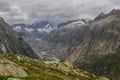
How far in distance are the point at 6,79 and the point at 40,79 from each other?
20.7ft

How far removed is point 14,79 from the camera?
187 feet

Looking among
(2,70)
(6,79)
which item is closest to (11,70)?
(2,70)

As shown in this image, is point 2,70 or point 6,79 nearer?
point 6,79

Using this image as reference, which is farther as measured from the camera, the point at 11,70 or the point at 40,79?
the point at 11,70

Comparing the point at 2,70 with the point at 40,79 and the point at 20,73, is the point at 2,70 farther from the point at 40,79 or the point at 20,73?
the point at 40,79

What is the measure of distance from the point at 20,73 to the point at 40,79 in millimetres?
134757

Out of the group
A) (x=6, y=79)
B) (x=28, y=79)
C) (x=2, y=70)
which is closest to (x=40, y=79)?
(x=28, y=79)

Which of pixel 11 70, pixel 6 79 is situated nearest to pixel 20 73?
pixel 11 70

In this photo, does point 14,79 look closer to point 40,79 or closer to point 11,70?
point 40,79

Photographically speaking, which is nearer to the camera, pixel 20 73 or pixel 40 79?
pixel 40 79

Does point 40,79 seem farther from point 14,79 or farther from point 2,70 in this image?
point 2,70

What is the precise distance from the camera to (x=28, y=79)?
57.6m

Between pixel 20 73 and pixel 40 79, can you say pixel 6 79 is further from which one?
pixel 20 73

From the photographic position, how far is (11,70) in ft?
615
